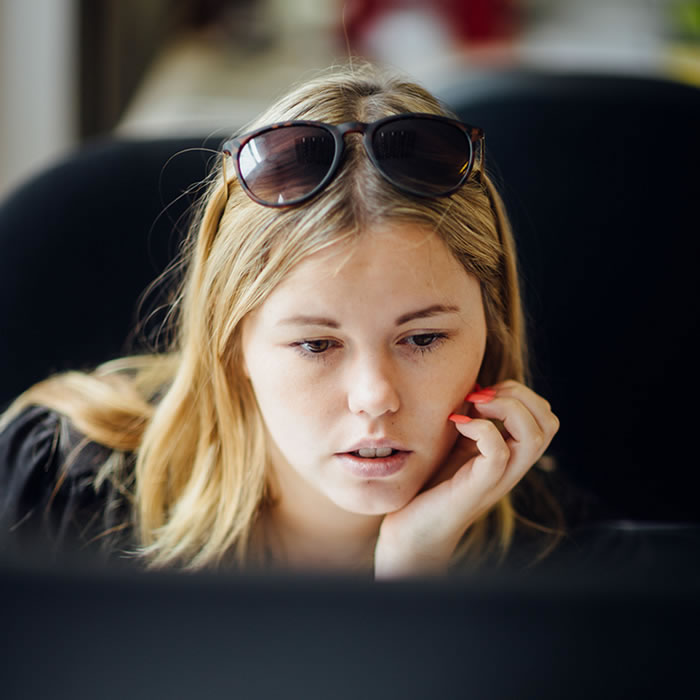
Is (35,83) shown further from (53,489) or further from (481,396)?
(481,396)

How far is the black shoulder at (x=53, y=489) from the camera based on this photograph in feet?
1.91

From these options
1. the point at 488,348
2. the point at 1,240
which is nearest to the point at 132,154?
the point at 1,240

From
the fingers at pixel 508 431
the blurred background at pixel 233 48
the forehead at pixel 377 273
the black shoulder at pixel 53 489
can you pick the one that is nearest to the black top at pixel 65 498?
the black shoulder at pixel 53 489

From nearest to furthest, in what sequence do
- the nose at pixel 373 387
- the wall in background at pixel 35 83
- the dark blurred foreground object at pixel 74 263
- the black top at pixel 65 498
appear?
the nose at pixel 373 387 → the black top at pixel 65 498 → the dark blurred foreground object at pixel 74 263 → the wall in background at pixel 35 83

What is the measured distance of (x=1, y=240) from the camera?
89cm

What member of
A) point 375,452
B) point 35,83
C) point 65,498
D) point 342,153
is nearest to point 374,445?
point 375,452

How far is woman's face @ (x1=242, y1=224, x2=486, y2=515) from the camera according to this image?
44 centimetres

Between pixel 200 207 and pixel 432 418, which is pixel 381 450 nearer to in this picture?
pixel 432 418

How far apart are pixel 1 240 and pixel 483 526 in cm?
61

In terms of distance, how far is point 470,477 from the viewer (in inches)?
19.3

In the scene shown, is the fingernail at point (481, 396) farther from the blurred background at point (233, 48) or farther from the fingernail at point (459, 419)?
the blurred background at point (233, 48)

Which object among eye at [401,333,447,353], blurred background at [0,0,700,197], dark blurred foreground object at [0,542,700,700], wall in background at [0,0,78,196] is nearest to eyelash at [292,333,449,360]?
eye at [401,333,447,353]

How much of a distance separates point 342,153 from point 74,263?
52 cm

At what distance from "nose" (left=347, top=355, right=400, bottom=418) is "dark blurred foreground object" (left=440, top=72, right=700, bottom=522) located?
0.47m
